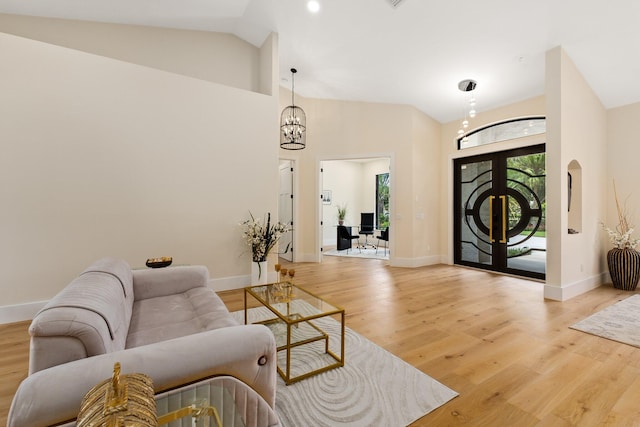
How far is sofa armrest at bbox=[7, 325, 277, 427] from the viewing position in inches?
33.2

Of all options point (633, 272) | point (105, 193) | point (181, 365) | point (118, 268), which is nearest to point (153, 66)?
point (105, 193)

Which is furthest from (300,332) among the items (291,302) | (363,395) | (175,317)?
(175,317)

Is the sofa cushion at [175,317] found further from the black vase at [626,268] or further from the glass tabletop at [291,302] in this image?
the black vase at [626,268]

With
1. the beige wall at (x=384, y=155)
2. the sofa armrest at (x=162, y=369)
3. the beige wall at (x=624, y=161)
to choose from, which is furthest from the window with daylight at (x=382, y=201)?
the sofa armrest at (x=162, y=369)

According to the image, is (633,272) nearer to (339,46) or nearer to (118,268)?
(339,46)

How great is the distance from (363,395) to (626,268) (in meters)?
4.78

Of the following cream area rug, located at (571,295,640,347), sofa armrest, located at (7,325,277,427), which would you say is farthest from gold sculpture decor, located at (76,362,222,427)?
cream area rug, located at (571,295,640,347)

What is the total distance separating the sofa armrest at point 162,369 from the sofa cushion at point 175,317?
1.87 ft

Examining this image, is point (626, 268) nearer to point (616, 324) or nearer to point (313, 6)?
point (616, 324)

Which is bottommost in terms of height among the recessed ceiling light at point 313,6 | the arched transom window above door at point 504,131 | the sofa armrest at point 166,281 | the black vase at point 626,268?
the black vase at point 626,268

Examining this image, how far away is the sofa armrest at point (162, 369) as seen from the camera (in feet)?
2.77

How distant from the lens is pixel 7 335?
258cm

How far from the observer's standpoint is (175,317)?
1.93 meters

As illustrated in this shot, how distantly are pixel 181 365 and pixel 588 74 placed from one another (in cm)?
588
